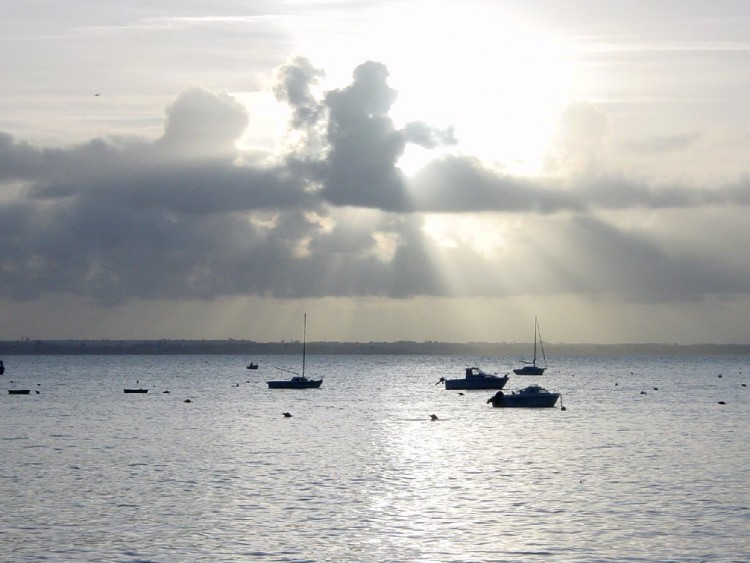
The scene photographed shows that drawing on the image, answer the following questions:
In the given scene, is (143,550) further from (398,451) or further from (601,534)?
(398,451)

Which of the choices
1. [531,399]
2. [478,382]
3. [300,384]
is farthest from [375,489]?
[300,384]

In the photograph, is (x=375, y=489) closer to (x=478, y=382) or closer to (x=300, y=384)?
(x=478, y=382)

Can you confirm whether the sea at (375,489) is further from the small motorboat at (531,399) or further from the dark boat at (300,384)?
the dark boat at (300,384)

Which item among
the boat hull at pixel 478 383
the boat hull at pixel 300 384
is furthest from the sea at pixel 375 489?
the boat hull at pixel 300 384

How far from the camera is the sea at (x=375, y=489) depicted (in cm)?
4778

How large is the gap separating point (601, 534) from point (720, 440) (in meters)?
52.6

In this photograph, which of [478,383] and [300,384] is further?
[300,384]

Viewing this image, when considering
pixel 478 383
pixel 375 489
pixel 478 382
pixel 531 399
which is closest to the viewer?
pixel 375 489

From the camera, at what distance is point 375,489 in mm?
65250

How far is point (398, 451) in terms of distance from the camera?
89.0 metres

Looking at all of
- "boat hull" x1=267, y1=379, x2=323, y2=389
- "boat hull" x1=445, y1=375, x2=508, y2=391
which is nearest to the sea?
"boat hull" x1=445, y1=375, x2=508, y2=391

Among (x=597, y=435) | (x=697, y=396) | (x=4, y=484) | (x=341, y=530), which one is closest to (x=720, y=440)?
(x=597, y=435)

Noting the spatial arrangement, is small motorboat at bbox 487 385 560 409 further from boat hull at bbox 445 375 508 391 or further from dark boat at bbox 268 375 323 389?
dark boat at bbox 268 375 323 389

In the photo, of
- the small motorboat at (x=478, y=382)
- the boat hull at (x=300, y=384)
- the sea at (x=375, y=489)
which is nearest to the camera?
the sea at (x=375, y=489)
